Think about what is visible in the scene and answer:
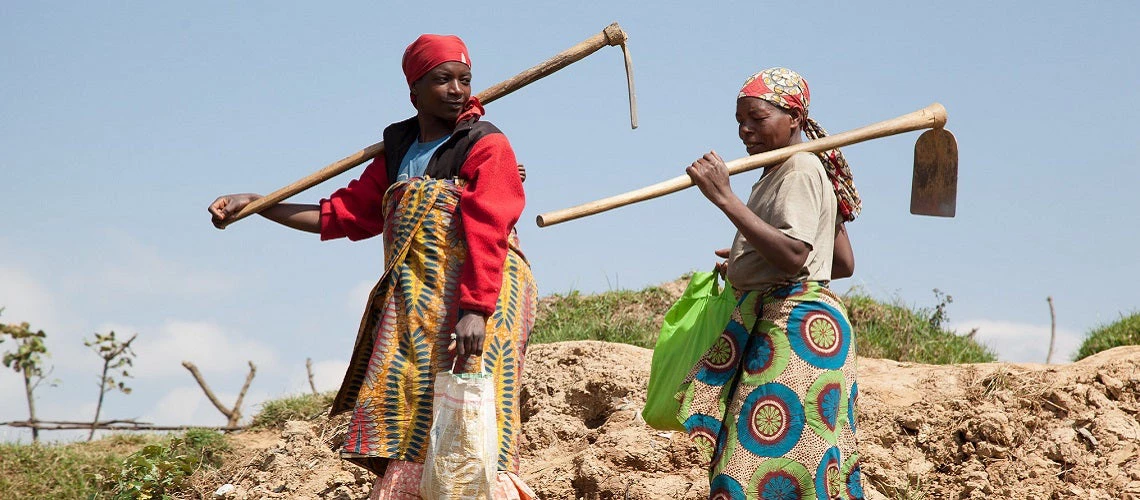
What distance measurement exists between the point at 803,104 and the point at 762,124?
0.16 meters

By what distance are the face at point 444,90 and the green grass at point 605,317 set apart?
3.39 meters

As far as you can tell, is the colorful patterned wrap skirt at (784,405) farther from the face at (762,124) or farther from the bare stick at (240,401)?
the bare stick at (240,401)

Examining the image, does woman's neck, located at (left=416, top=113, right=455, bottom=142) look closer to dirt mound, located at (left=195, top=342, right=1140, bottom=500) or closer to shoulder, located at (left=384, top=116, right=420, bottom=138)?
shoulder, located at (left=384, top=116, right=420, bottom=138)

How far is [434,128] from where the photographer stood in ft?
12.9

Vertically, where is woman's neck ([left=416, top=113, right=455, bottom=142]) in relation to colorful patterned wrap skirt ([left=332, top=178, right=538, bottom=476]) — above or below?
above

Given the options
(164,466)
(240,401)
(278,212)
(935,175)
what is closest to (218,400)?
(240,401)

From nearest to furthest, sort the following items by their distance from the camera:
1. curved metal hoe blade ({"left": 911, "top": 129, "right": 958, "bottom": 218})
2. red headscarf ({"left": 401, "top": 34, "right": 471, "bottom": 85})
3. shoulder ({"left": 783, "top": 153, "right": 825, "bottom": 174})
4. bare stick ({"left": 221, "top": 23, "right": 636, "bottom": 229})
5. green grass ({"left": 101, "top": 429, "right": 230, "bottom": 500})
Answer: shoulder ({"left": 783, "top": 153, "right": 825, "bottom": 174}) → red headscarf ({"left": 401, "top": 34, "right": 471, "bottom": 85}) → curved metal hoe blade ({"left": 911, "top": 129, "right": 958, "bottom": 218}) → bare stick ({"left": 221, "top": 23, "right": 636, "bottom": 229}) → green grass ({"left": 101, "top": 429, "right": 230, "bottom": 500})

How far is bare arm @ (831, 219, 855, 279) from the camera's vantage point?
3885 millimetres

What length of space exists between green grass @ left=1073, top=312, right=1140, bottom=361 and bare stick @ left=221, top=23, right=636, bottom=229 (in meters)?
5.24

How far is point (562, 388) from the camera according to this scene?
5828mm

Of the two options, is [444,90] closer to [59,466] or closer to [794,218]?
[794,218]

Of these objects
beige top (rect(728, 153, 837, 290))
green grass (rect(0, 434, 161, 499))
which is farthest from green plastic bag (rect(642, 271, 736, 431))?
green grass (rect(0, 434, 161, 499))

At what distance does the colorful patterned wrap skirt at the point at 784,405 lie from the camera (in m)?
3.41

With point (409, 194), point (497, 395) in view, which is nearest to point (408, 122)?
point (409, 194)
